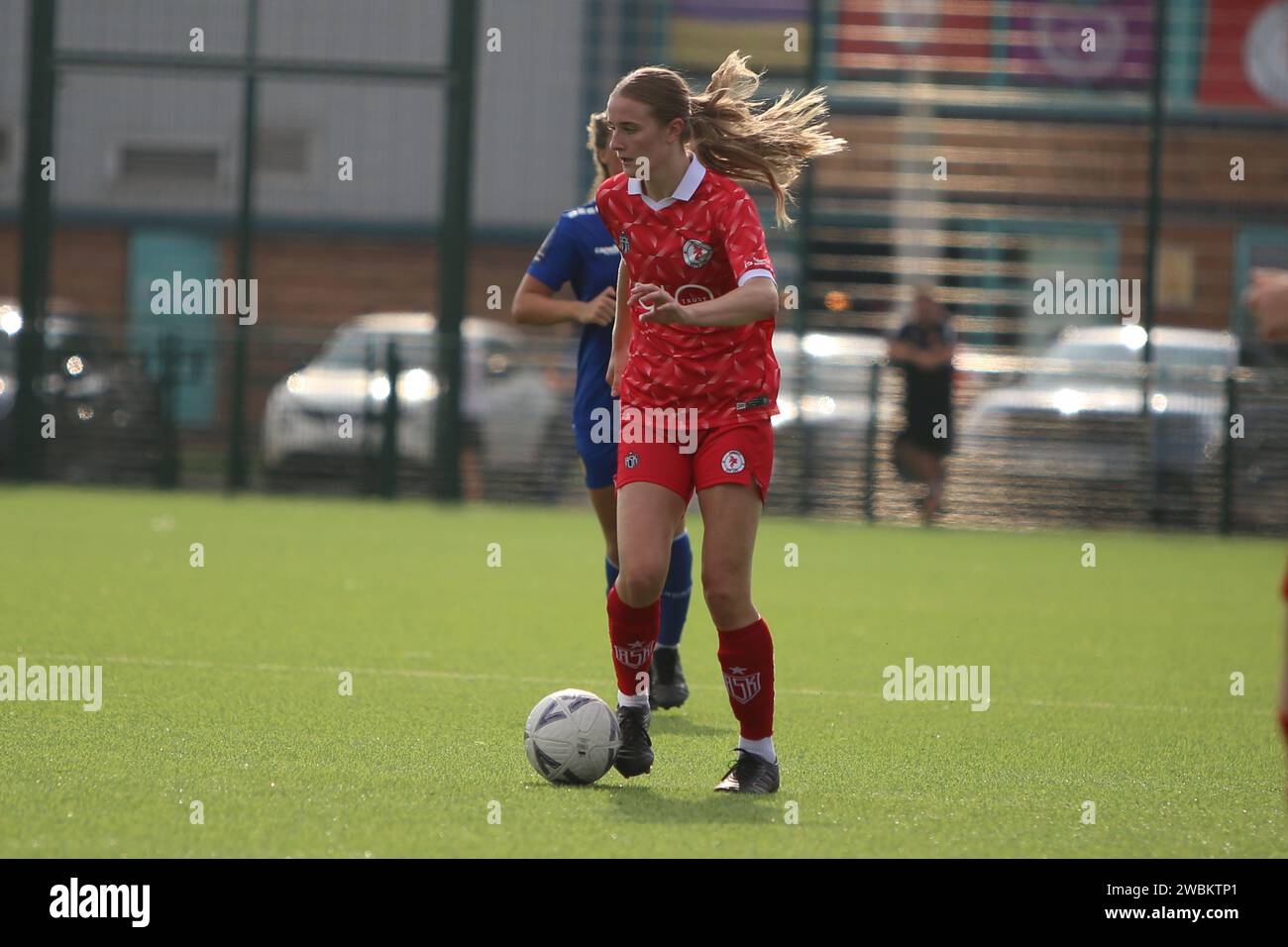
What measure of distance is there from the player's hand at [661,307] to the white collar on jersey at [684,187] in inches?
20.5

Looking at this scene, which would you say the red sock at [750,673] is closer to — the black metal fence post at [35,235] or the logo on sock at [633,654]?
the logo on sock at [633,654]

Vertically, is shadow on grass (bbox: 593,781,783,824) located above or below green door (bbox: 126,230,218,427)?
below

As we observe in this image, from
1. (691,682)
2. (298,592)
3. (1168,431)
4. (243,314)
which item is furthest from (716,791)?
(243,314)

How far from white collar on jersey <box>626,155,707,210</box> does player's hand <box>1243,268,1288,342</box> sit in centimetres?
222

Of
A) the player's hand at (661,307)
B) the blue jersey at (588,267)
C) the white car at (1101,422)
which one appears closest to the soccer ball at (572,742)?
the player's hand at (661,307)

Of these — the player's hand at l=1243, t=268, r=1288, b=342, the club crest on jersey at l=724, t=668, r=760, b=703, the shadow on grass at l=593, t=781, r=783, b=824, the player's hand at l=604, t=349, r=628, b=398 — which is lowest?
the shadow on grass at l=593, t=781, r=783, b=824

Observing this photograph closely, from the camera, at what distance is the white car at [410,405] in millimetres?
17781

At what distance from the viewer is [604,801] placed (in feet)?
17.1

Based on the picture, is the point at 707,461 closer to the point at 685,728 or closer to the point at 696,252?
the point at 696,252

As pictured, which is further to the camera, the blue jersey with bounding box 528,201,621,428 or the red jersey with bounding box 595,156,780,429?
the blue jersey with bounding box 528,201,621,428

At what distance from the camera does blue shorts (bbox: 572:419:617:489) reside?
7.22 metres

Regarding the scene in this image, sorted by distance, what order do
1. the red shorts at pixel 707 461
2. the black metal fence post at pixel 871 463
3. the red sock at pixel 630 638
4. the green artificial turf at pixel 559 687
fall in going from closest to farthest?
the green artificial turf at pixel 559 687 → the red shorts at pixel 707 461 → the red sock at pixel 630 638 → the black metal fence post at pixel 871 463

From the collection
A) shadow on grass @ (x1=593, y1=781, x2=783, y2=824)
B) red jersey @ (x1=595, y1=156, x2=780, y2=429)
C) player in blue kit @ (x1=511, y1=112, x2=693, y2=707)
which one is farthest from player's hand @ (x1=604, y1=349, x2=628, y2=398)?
shadow on grass @ (x1=593, y1=781, x2=783, y2=824)
